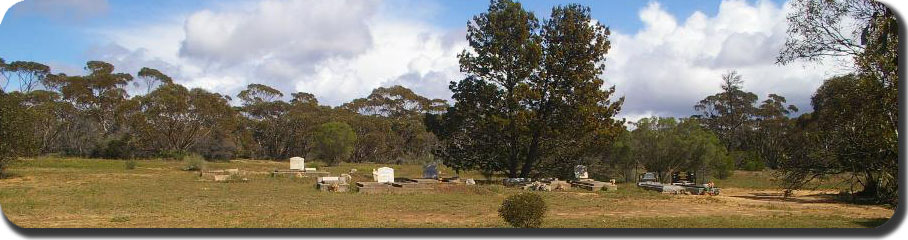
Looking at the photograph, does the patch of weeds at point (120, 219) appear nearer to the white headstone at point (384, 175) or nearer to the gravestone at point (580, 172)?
the white headstone at point (384, 175)

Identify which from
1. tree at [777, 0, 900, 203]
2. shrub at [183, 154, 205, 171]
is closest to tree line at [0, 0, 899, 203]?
tree at [777, 0, 900, 203]

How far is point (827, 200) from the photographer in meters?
19.5

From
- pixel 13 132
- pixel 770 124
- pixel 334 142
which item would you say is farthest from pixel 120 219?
pixel 770 124

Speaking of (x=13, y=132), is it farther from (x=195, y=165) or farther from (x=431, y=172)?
(x=431, y=172)

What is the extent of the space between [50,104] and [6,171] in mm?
24504

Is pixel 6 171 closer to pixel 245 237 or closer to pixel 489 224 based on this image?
pixel 489 224

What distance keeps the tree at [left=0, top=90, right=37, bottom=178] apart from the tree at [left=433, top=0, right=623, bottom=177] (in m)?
16.7

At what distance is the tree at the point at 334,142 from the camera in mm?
48344

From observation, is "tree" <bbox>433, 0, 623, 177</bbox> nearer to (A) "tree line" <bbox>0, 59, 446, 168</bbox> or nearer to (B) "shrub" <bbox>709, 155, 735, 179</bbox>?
(B) "shrub" <bbox>709, 155, 735, 179</bbox>

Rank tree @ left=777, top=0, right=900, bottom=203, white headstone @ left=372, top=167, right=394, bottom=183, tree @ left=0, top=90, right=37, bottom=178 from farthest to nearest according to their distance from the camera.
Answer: tree @ left=0, top=90, right=37, bottom=178 < white headstone @ left=372, top=167, right=394, bottom=183 < tree @ left=777, top=0, right=900, bottom=203

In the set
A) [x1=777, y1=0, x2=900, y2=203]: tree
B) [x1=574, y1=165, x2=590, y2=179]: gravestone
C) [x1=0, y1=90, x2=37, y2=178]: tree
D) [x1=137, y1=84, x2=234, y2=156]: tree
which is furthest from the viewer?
[x1=137, y1=84, x2=234, y2=156]: tree

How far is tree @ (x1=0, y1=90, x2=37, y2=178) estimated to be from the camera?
77.4 ft

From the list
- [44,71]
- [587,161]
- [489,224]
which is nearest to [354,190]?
[489,224]

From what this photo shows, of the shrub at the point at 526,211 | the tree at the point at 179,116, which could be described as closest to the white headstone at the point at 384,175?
the shrub at the point at 526,211
